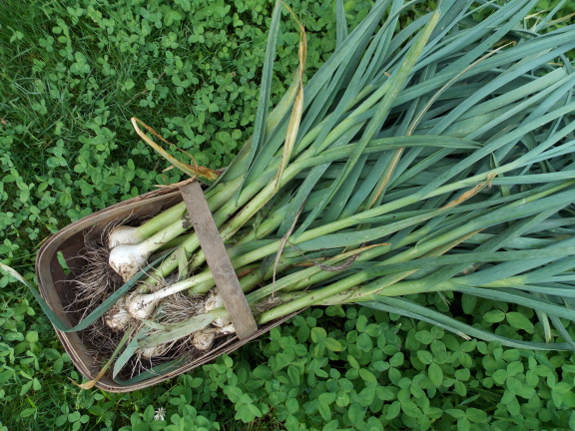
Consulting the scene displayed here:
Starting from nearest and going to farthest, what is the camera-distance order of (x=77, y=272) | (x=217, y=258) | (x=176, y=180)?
(x=217, y=258), (x=77, y=272), (x=176, y=180)

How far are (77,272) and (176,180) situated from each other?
47 cm

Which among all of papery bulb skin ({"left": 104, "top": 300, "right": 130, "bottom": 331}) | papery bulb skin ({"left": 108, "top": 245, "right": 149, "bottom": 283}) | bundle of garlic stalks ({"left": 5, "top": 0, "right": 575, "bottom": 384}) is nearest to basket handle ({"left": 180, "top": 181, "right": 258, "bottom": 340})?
bundle of garlic stalks ({"left": 5, "top": 0, "right": 575, "bottom": 384})

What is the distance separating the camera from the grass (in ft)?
4.44

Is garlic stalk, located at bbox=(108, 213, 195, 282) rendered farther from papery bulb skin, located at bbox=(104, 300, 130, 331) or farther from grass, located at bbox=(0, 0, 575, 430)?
grass, located at bbox=(0, 0, 575, 430)

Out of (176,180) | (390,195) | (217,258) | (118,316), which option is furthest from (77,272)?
(390,195)

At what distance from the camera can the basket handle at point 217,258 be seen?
110 centimetres

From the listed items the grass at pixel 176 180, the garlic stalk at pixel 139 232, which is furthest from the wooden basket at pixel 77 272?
the grass at pixel 176 180

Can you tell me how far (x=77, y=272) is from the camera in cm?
139

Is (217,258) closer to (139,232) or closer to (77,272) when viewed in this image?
(139,232)

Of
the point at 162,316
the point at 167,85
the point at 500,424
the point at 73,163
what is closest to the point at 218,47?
the point at 167,85

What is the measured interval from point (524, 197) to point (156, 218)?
1.07 meters

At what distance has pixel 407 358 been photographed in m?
1.53

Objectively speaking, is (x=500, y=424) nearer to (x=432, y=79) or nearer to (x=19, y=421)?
(x=432, y=79)

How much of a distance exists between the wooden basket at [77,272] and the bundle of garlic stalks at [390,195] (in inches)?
2.5
